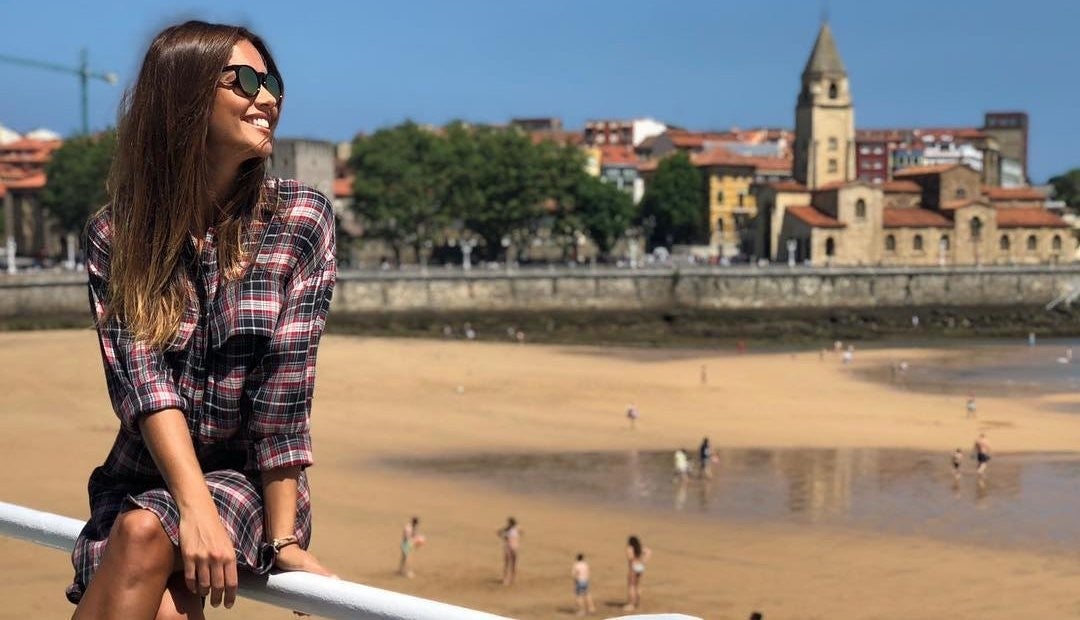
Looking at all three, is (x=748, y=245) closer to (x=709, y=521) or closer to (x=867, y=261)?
(x=867, y=261)

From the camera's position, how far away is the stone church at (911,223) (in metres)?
75.6

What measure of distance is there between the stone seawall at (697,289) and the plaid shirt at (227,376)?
193 ft

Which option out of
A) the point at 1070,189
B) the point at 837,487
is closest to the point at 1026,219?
the point at 1070,189

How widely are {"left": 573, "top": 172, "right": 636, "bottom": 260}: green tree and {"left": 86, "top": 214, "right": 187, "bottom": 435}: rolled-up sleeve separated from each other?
74.9m

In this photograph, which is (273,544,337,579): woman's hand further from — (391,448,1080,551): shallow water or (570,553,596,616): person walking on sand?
(391,448,1080,551): shallow water

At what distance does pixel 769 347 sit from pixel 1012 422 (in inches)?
877

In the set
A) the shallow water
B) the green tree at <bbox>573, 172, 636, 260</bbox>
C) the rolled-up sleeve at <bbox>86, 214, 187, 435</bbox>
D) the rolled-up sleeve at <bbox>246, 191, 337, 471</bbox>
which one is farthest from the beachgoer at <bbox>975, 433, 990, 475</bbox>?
the green tree at <bbox>573, 172, 636, 260</bbox>

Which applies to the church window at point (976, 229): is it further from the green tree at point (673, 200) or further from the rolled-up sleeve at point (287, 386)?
the rolled-up sleeve at point (287, 386)

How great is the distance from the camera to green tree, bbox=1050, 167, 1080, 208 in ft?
349

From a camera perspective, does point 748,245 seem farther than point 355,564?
Yes

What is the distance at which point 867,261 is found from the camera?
75.4 meters

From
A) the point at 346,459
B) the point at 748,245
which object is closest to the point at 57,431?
the point at 346,459

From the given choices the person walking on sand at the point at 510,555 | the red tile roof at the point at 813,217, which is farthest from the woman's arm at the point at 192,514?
the red tile roof at the point at 813,217

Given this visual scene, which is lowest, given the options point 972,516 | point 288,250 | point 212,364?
point 972,516
